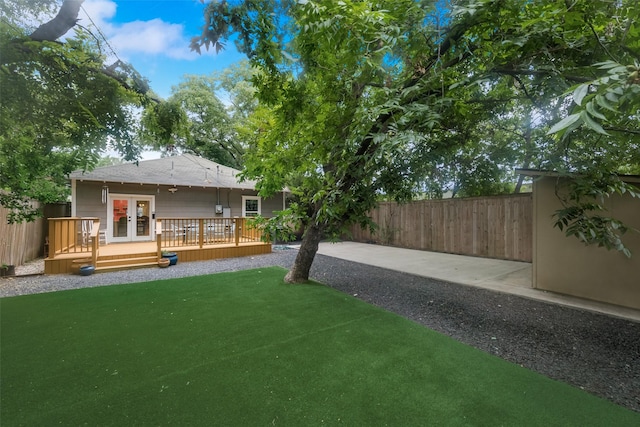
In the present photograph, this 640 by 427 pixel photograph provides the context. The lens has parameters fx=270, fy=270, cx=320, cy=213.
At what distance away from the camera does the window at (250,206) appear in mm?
11750

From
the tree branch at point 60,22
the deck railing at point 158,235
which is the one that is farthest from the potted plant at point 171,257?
the tree branch at point 60,22

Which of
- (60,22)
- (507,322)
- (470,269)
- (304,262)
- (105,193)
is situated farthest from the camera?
(105,193)

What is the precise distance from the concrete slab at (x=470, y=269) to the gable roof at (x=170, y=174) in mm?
4961

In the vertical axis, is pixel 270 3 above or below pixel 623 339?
above

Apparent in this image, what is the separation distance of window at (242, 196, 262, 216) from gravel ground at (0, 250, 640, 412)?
5511 millimetres

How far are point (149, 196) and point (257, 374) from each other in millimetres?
9515

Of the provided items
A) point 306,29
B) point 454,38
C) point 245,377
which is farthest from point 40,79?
point 454,38

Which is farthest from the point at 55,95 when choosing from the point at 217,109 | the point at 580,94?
the point at 217,109

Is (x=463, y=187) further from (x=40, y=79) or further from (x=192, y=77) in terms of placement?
(x=192, y=77)

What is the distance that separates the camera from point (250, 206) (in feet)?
39.3

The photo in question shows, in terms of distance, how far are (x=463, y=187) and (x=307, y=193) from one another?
221 inches

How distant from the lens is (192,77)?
17.0 metres

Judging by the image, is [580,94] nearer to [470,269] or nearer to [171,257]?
[470,269]

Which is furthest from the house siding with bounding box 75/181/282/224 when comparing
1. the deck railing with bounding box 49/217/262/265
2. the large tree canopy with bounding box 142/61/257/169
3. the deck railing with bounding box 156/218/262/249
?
the large tree canopy with bounding box 142/61/257/169
